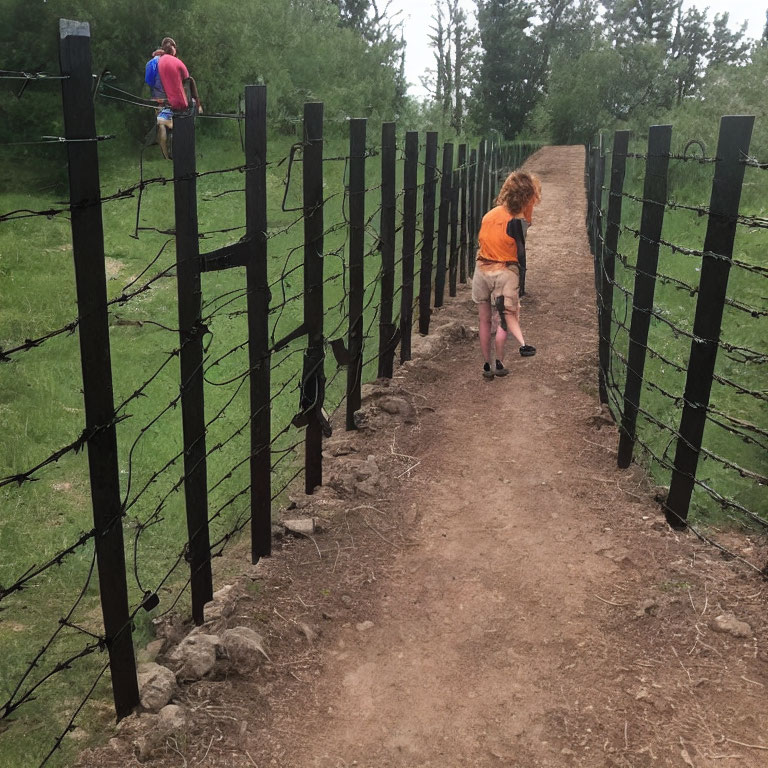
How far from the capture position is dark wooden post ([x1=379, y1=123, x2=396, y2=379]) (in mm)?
6723

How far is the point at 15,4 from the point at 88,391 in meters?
19.5

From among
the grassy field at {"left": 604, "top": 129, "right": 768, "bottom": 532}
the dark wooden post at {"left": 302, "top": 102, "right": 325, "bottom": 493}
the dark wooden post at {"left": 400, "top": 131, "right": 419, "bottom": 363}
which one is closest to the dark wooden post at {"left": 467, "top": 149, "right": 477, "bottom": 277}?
the grassy field at {"left": 604, "top": 129, "right": 768, "bottom": 532}

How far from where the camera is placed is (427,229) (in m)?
→ 8.73

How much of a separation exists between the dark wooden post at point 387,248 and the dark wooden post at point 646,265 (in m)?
2.16

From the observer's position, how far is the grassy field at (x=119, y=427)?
13.8 ft

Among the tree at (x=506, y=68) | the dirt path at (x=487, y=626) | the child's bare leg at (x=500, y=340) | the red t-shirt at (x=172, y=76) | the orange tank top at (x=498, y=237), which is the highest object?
the tree at (x=506, y=68)

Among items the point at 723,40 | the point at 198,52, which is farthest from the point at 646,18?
the point at 198,52

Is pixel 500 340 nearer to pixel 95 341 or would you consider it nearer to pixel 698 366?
pixel 698 366

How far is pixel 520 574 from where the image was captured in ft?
14.9

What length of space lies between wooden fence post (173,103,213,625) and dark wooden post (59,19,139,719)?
1.76ft

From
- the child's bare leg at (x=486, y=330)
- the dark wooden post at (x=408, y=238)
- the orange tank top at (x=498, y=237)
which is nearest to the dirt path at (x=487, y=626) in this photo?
the child's bare leg at (x=486, y=330)

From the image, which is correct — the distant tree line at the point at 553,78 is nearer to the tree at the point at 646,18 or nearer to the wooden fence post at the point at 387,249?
the tree at the point at 646,18

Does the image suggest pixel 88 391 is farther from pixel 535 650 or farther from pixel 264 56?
pixel 264 56

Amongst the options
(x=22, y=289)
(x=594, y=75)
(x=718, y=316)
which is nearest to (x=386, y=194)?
(x=718, y=316)
